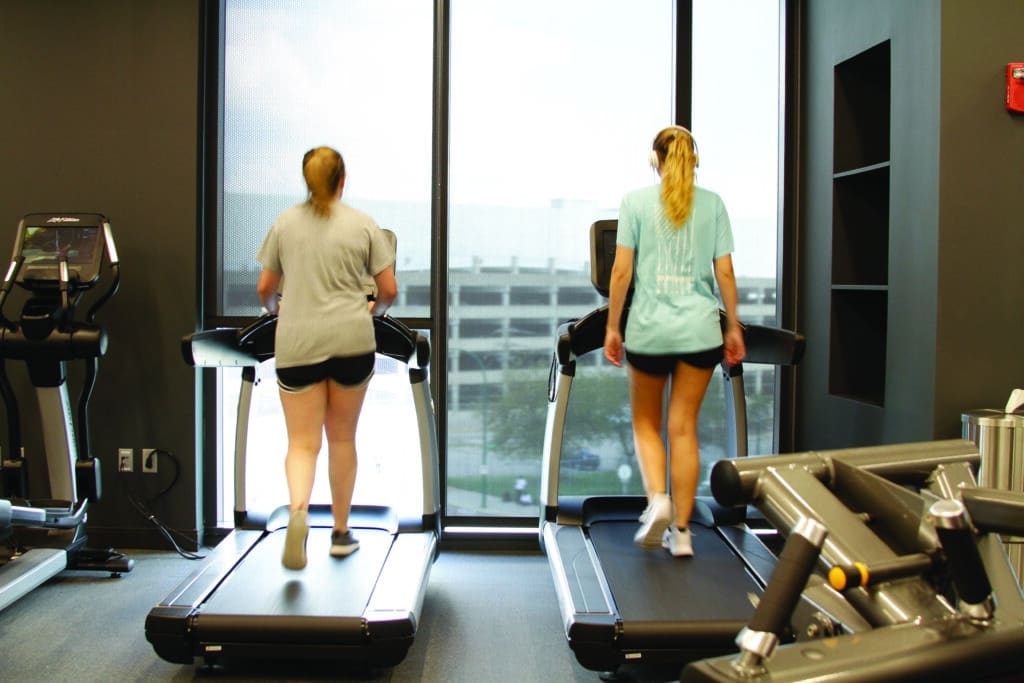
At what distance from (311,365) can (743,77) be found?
2742mm

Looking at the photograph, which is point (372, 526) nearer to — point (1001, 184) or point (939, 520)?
point (1001, 184)

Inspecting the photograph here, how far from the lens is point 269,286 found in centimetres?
327

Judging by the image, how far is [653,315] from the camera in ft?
10.8

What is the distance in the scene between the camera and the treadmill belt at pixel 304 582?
9.53ft

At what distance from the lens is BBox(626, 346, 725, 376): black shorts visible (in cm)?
331

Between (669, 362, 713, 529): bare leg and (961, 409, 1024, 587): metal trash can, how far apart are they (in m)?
0.94

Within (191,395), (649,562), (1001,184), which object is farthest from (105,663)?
(1001,184)

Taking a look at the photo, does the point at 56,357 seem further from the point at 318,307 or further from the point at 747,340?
the point at 747,340

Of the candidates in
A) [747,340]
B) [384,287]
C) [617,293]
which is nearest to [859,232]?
[747,340]

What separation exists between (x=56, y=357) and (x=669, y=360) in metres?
2.49

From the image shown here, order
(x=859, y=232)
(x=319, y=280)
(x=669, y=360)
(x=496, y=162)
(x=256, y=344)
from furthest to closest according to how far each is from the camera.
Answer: (x=496, y=162), (x=859, y=232), (x=256, y=344), (x=669, y=360), (x=319, y=280)

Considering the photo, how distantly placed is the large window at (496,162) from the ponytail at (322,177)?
1.34m

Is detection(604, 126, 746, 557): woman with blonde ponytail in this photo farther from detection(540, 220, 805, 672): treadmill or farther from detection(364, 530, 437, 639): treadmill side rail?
detection(364, 530, 437, 639): treadmill side rail

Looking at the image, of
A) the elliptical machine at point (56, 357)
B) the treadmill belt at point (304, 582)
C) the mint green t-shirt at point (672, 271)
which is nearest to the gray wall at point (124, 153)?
the elliptical machine at point (56, 357)
